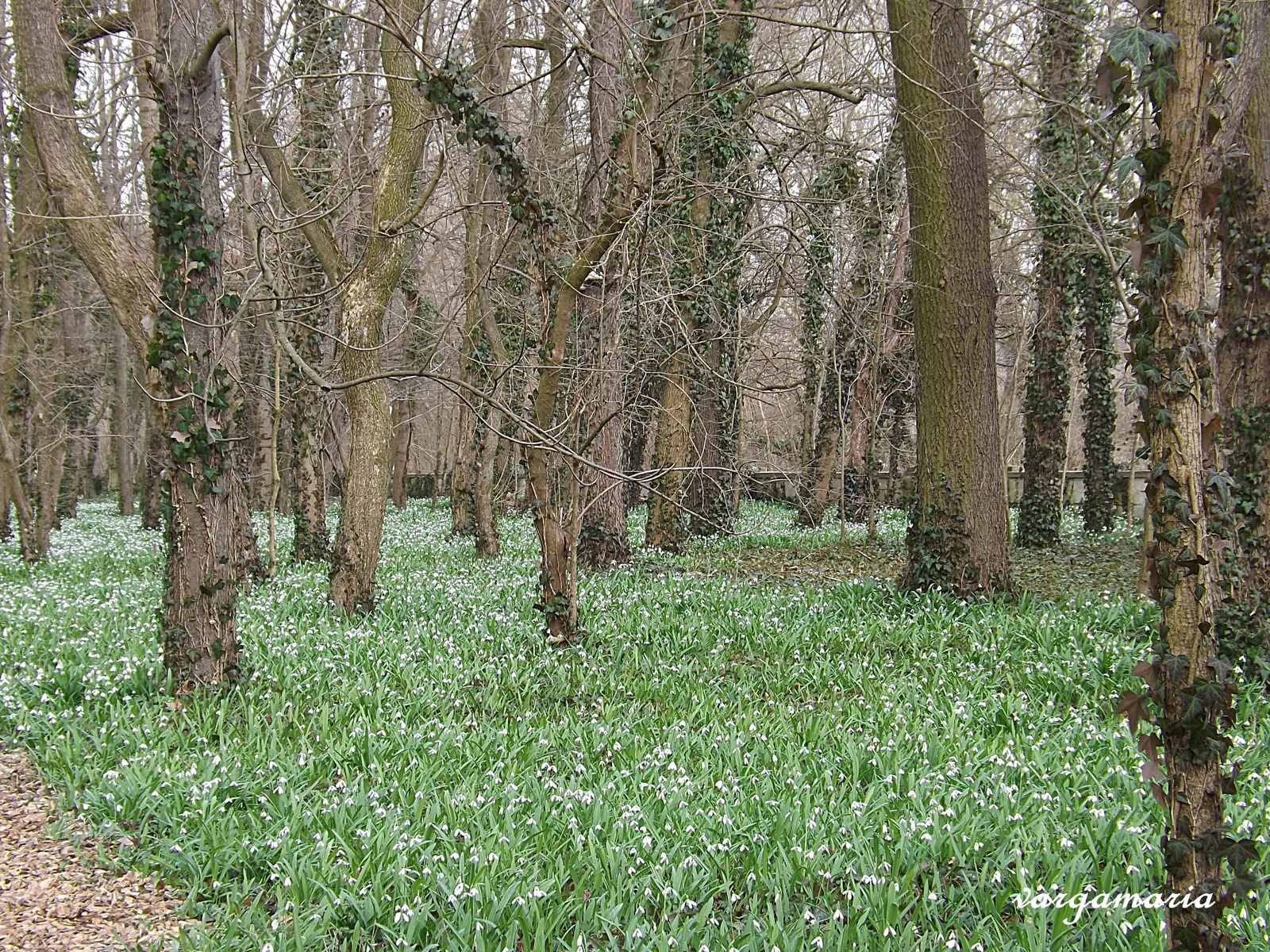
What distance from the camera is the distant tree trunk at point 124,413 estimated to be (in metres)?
21.0

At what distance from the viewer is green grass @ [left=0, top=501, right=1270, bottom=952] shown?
3543mm

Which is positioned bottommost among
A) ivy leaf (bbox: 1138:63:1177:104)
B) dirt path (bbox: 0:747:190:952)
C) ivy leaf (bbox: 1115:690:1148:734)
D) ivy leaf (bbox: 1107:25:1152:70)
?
dirt path (bbox: 0:747:190:952)

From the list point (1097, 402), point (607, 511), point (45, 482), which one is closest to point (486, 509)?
point (607, 511)

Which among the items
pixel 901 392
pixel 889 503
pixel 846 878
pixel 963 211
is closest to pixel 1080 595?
pixel 963 211

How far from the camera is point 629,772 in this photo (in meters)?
4.89

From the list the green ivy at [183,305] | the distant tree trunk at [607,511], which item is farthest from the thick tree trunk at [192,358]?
the distant tree trunk at [607,511]

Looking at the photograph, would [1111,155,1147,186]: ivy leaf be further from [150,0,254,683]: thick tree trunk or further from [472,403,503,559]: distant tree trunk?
[472,403,503,559]: distant tree trunk

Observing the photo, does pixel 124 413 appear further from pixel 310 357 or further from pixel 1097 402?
pixel 1097 402

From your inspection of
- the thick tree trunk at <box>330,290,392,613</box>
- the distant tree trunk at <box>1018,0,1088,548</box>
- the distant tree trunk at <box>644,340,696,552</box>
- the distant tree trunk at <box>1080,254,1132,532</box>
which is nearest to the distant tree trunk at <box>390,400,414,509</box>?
the distant tree trunk at <box>644,340,696,552</box>

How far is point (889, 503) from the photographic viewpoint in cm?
2222

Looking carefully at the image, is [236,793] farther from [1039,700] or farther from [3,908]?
[1039,700]

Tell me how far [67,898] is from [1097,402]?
49.3ft

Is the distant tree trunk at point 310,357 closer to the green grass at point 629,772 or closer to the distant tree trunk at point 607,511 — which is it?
the distant tree trunk at point 607,511

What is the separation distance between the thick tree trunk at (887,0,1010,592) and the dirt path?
22.4 feet
